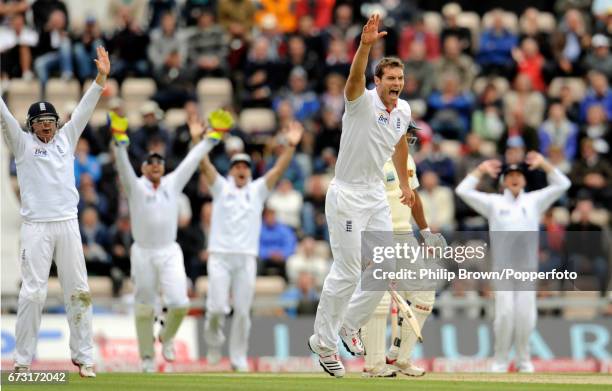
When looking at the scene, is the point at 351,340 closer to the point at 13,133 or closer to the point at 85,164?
the point at 13,133

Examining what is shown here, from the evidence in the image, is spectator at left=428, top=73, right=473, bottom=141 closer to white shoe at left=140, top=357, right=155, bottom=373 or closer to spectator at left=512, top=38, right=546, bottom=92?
spectator at left=512, top=38, right=546, bottom=92

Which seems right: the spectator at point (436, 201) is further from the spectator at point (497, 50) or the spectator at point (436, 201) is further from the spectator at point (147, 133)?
the spectator at point (497, 50)

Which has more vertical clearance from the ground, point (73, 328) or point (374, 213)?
point (374, 213)

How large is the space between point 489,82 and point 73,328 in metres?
14.8

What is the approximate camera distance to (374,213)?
16078mm

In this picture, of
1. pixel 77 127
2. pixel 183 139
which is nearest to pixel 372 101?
pixel 77 127

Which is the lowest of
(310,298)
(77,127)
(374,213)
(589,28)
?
(310,298)

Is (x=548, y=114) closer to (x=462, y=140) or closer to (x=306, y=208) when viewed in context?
(x=462, y=140)

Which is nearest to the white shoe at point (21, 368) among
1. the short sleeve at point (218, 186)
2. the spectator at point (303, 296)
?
the short sleeve at point (218, 186)

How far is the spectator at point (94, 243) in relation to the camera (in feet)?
84.2

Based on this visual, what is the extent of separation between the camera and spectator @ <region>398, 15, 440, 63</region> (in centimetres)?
3088

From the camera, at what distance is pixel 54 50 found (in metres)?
29.5

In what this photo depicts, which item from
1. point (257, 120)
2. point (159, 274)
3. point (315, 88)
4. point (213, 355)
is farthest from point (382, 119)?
point (315, 88)

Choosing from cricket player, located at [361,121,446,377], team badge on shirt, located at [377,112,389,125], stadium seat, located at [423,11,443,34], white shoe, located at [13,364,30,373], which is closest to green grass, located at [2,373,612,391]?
cricket player, located at [361,121,446,377]
